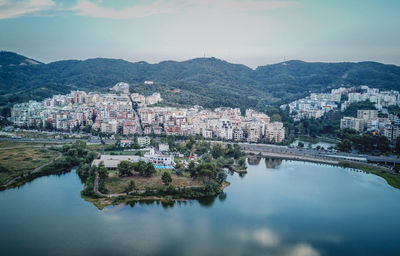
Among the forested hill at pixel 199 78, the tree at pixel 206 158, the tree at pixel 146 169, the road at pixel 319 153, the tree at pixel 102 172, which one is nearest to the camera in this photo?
the tree at pixel 102 172

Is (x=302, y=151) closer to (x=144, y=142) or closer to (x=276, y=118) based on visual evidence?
(x=144, y=142)

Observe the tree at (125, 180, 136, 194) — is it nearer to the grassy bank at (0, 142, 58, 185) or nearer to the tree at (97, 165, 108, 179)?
the tree at (97, 165, 108, 179)

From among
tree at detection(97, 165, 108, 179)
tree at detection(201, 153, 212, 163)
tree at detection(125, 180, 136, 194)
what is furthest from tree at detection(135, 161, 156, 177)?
tree at detection(201, 153, 212, 163)

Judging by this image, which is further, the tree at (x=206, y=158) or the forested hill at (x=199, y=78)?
the forested hill at (x=199, y=78)

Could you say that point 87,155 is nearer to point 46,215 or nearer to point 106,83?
point 46,215

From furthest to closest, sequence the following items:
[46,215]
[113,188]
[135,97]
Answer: [135,97] < [113,188] < [46,215]

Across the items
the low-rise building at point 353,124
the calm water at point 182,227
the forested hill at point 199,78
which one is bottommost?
the calm water at point 182,227

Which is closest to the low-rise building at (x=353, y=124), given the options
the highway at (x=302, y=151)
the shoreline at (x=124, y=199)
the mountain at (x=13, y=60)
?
the highway at (x=302, y=151)

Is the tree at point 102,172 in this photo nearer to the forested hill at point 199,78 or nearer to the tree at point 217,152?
the tree at point 217,152

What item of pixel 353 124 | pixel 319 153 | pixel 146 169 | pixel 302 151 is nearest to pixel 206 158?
pixel 146 169

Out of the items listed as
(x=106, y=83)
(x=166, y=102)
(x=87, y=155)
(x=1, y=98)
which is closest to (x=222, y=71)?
(x=106, y=83)
